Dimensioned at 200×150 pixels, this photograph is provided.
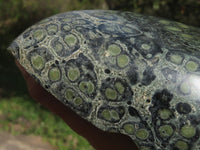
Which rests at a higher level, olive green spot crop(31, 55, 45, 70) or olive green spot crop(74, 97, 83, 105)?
olive green spot crop(31, 55, 45, 70)

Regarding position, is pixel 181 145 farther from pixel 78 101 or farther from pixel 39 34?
pixel 39 34

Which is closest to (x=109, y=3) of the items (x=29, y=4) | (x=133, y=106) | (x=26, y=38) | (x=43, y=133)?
(x=29, y=4)

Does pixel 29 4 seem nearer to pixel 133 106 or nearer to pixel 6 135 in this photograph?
pixel 6 135

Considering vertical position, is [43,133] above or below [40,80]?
below

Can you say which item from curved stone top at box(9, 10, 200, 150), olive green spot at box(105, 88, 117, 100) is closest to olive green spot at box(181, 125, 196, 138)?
curved stone top at box(9, 10, 200, 150)

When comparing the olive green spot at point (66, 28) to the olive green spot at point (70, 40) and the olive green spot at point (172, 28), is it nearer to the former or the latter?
the olive green spot at point (70, 40)

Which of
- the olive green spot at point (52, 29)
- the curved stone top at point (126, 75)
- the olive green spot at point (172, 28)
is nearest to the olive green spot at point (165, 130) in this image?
the curved stone top at point (126, 75)

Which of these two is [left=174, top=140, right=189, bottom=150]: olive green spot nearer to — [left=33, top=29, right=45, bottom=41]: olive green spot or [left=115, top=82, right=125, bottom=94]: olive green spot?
[left=115, top=82, right=125, bottom=94]: olive green spot
